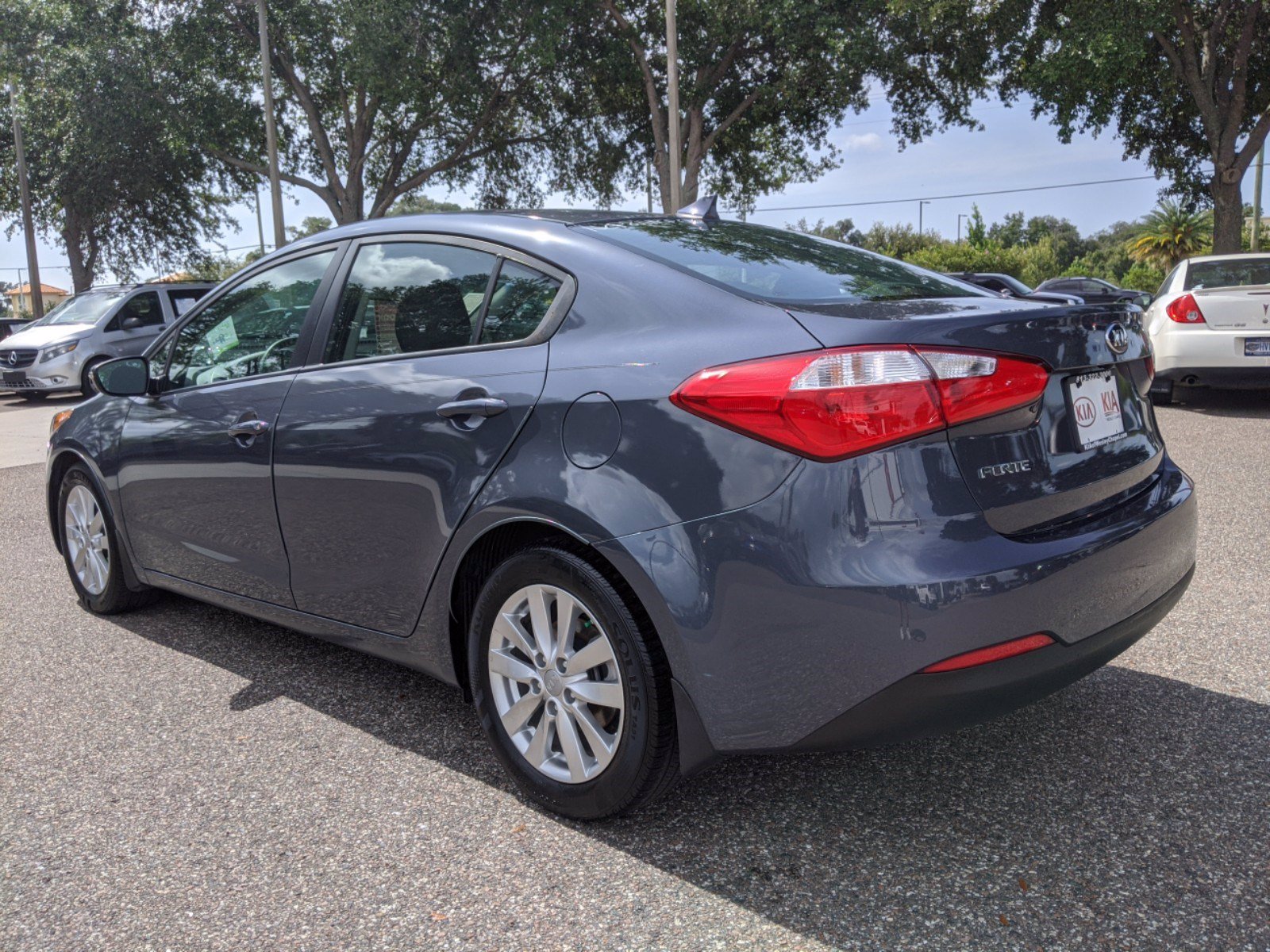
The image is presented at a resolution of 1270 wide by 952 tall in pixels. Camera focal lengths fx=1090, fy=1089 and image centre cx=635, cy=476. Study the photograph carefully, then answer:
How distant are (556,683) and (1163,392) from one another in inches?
380

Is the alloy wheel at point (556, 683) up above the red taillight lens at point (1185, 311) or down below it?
below

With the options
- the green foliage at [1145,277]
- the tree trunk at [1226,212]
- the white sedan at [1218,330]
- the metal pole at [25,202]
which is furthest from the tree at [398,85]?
the green foliage at [1145,277]

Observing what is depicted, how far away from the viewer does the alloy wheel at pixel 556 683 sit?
8.80 feet

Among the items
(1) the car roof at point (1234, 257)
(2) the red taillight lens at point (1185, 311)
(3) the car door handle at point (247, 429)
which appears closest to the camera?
(3) the car door handle at point (247, 429)

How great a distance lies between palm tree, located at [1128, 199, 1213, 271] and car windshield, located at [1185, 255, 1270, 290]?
177 feet

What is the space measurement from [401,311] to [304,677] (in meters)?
1.49

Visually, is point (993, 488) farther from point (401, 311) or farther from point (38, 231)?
point (38, 231)

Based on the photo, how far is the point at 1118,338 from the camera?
2.78 meters

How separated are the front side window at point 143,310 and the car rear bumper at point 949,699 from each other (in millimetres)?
17742

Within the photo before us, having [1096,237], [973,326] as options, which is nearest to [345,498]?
[973,326]

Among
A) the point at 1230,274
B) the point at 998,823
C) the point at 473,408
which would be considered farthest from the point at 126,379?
the point at 1230,274

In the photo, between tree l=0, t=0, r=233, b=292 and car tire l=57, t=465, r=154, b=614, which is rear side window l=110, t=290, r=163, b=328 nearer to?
tree l=0, t=0, r=233, b=292

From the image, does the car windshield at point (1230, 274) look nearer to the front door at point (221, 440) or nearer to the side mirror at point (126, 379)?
the front door at point (221, 440)

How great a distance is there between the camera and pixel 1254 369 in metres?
9.51
